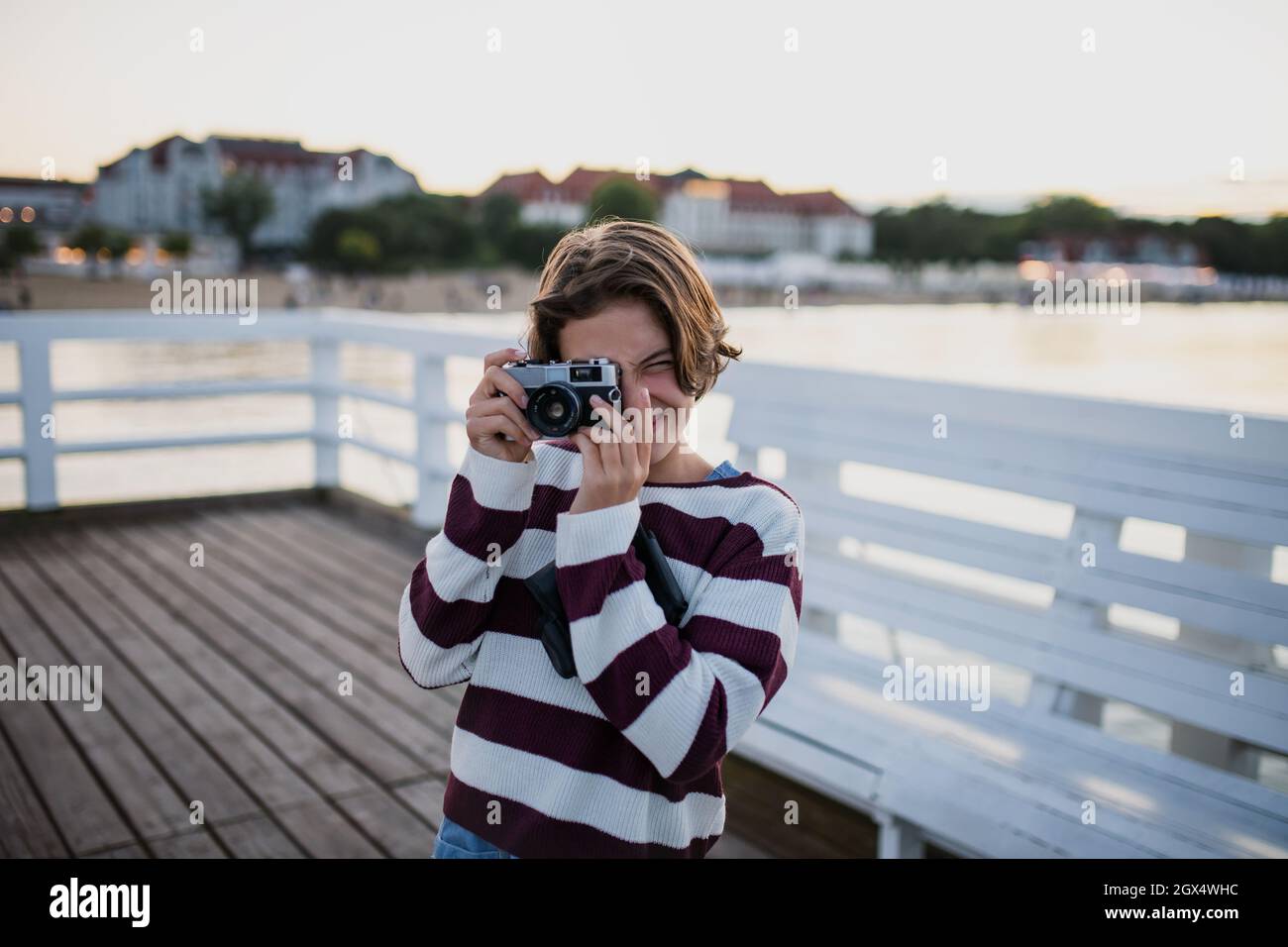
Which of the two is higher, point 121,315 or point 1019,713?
point 121,315

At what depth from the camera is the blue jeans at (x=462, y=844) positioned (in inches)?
45.0

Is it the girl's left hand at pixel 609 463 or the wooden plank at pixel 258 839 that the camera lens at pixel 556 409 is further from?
the wooden plank at pixel 258 839

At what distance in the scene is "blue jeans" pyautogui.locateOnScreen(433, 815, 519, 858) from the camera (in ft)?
3.75

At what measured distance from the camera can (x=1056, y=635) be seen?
2.15m

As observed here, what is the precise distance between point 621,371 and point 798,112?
16.1 feet

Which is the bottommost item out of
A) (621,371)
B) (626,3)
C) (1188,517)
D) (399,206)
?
(1188,517)

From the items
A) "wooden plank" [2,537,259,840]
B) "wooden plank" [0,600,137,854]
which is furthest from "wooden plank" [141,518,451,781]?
"wooden plank" [0,600,137,854]

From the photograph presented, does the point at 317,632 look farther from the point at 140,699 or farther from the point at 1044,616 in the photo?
the point at 1044,616

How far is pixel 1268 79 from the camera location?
2.93 metres

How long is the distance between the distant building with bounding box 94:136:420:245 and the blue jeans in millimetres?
3311

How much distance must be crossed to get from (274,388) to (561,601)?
17.4ft
